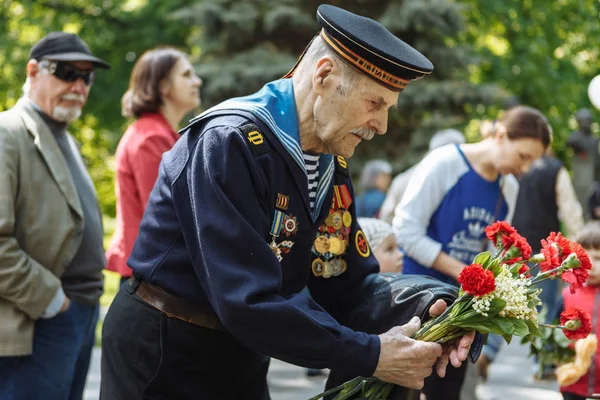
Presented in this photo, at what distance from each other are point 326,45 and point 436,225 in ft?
7.38

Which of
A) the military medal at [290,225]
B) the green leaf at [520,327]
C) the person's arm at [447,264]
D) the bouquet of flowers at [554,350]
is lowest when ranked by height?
the bouquet of flowers at [554,350]

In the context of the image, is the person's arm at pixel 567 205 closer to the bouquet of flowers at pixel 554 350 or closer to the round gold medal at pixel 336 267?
the bouquet of flowers at pixel 554 350

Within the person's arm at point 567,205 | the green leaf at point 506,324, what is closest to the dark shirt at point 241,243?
the green leaf at point 506,324

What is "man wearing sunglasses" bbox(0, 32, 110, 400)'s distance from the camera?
379cm

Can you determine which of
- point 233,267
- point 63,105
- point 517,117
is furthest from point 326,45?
point 517,117

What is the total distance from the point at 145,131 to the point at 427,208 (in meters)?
1.56

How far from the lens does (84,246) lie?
416 centimetres

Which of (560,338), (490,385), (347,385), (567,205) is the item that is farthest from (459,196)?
(567,205)

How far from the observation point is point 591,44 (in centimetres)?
1666

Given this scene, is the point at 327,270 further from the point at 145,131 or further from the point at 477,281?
the point at 145,131

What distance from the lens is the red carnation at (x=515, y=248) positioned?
2846 mm

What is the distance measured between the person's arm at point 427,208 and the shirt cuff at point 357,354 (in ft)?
6.96

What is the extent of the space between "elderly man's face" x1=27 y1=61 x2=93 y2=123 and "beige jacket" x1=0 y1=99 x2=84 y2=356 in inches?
4.8

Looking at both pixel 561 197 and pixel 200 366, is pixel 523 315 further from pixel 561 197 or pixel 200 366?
pixel 561 197
